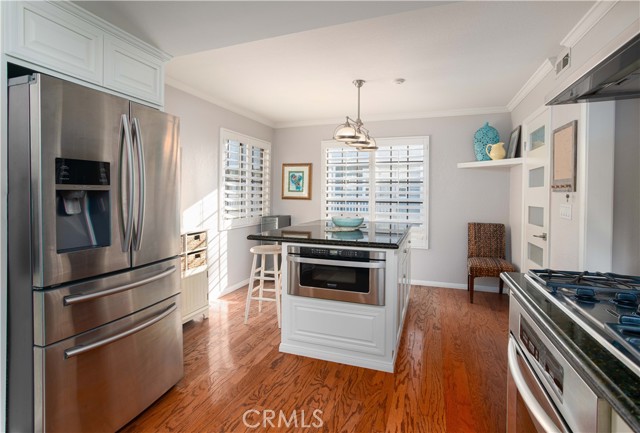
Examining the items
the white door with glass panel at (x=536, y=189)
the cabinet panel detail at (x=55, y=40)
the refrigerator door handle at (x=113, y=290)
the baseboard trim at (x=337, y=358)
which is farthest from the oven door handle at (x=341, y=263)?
the white door with glass panel at (x=536, y=189)

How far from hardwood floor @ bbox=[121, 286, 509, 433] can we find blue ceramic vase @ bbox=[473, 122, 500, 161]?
7.09 feet

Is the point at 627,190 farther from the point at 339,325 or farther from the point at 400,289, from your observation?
the point at 339,325

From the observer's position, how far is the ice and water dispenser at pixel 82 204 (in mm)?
1528

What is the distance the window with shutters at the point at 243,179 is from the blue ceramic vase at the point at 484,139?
3.06m

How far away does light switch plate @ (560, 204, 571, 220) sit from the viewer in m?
2.57

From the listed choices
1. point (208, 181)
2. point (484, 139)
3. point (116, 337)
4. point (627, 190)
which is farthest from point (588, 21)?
point (208, 181)

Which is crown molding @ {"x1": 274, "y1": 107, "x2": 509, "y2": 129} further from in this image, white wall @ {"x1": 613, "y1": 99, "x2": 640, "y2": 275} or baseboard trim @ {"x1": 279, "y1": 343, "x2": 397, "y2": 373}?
baseboard trim @ {"x1": 279, "y1": 343, "x2": 397, "y2": 373}

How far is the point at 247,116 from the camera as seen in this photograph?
4.86 metres

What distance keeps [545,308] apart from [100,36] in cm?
241

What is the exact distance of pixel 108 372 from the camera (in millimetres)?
1719

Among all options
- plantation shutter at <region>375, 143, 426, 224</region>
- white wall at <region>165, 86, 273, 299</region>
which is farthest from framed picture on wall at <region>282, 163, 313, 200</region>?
plantation shutter at <region>375, 143, 426, 224</region>

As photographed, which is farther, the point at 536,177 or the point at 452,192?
the point at 452,192

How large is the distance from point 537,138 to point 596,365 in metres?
3.32

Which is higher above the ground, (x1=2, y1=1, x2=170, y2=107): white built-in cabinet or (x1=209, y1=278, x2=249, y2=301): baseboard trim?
(x1=2, y1=1, x2=170, y2=107): white built-in cabinet
